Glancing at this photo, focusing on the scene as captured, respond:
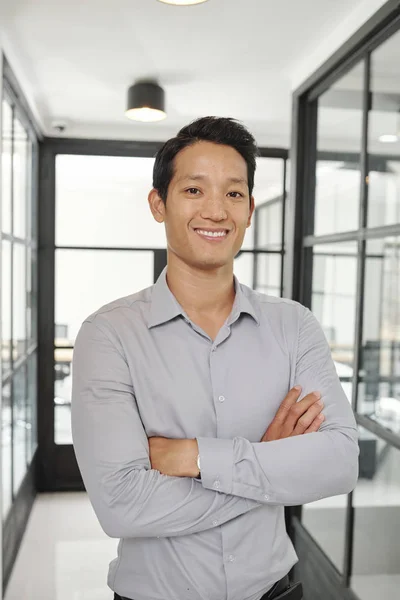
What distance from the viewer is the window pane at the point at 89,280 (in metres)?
4.63

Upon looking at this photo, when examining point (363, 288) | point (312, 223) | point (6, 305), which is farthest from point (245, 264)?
point (363, 288)

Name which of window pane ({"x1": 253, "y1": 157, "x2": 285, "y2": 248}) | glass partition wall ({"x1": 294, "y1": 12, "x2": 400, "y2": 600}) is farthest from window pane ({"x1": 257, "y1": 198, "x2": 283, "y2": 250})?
glass partition wall ({"x1": 294, "y1": 12, "x2": 400, "y2": 600})

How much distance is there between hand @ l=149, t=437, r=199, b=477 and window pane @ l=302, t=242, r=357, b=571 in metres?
1.44

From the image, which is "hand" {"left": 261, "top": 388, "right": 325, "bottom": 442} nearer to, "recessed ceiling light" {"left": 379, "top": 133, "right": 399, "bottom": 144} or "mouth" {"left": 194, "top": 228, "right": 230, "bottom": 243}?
"mouth" {"left": 194, "top": 228, "right": 230, "bottom": 243}

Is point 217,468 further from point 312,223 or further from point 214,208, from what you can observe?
point 312,223

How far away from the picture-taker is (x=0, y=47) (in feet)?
8.27

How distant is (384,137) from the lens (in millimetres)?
2232

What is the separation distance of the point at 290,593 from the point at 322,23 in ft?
6.83

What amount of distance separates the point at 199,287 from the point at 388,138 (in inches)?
45.5

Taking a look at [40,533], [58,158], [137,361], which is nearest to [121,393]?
[137,361]

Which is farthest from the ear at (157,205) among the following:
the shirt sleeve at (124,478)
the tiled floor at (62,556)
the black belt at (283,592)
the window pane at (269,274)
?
the window pane at (269,274)

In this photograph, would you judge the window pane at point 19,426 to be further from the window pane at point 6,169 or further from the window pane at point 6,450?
the window pane at point 6,169

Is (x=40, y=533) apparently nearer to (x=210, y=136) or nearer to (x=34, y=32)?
(x=34, y=32)

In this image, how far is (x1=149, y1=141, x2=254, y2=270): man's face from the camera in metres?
1.34
